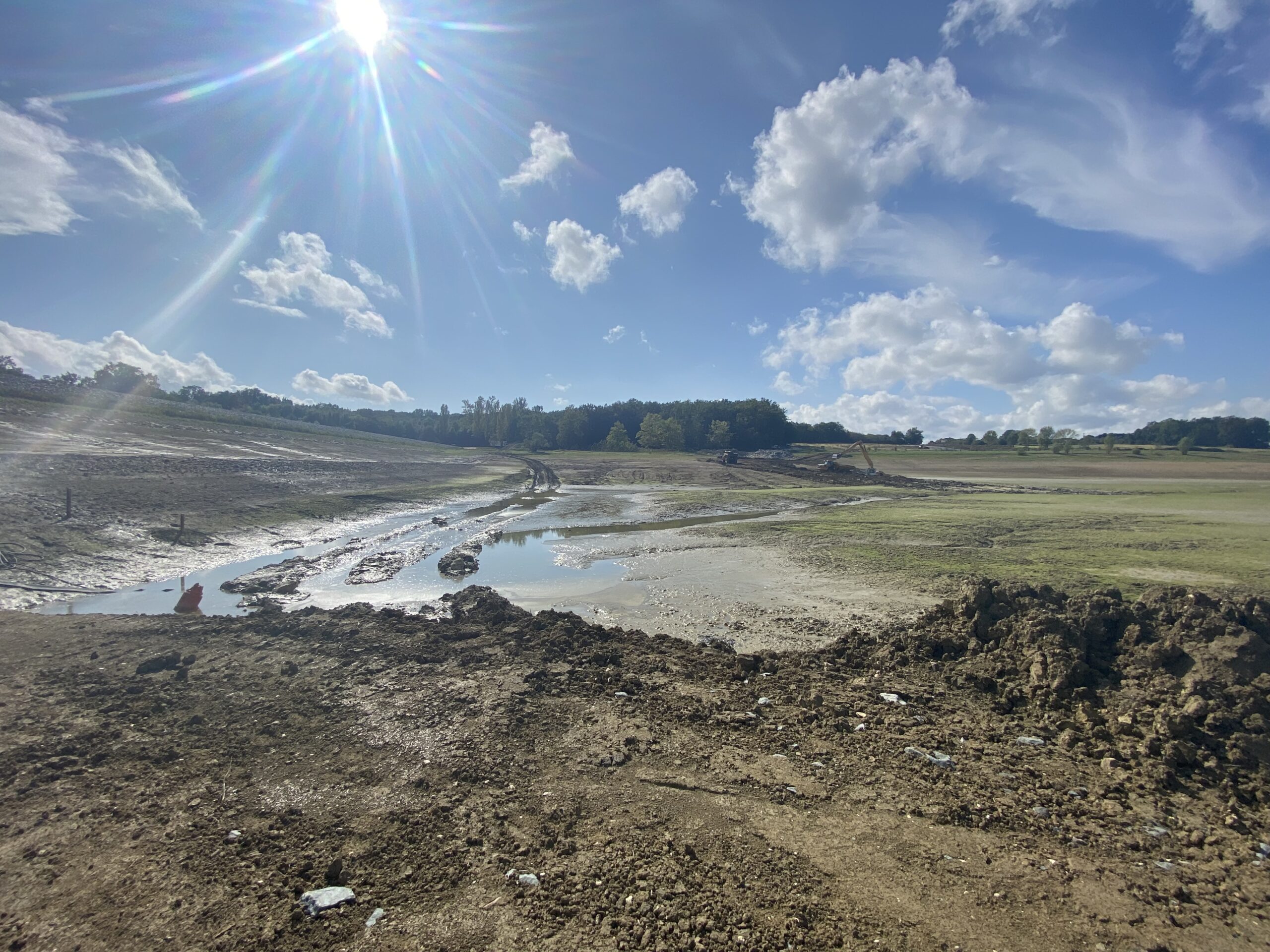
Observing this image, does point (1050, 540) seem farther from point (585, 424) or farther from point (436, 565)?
point (585, 424)

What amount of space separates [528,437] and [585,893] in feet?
396

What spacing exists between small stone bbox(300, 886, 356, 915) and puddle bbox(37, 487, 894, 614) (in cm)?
816

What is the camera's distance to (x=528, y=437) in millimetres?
121438

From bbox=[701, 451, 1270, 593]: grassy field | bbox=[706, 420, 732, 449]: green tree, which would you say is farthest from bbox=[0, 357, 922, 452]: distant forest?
bbox=[701, 451, 1270, 593]: grassy field

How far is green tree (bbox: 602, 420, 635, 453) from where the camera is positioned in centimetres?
10662

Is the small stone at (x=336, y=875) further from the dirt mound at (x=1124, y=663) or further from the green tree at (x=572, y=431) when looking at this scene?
the green tree at (x=572, y=431)

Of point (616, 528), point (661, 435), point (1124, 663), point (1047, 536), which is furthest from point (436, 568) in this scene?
point (661, 435)

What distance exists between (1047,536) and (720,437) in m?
94.7

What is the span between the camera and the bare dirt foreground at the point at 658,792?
132 inches

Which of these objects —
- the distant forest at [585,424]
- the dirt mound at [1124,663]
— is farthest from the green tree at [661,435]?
the dirt mound at [1124,663]

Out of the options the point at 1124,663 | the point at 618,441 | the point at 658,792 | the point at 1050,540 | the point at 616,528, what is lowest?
the point at 616,528

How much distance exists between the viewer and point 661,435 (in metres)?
109

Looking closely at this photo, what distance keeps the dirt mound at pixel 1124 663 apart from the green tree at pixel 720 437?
338 feet

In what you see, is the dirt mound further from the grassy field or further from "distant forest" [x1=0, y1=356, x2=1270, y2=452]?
"distant forest" [x1=0, y1=356, x2=1270, y2=452]
